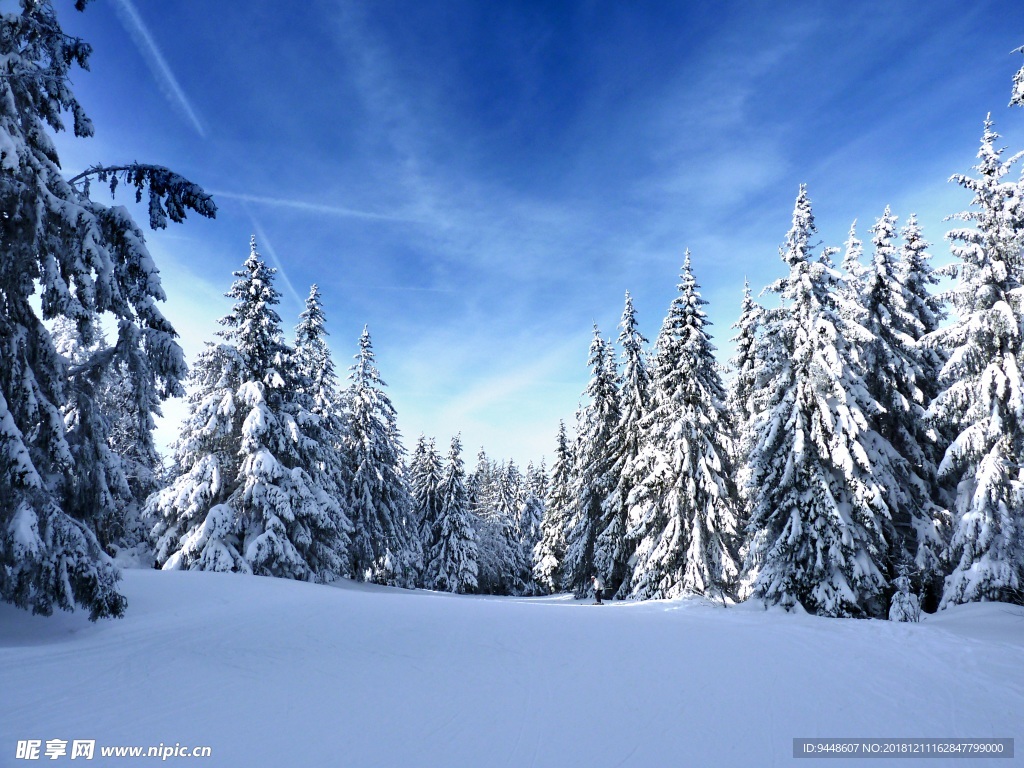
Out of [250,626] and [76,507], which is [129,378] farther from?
[250,626]

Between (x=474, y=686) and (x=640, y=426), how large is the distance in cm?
1950

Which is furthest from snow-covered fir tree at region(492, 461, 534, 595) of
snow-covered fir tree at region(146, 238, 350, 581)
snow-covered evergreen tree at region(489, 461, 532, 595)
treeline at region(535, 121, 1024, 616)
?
snow-covered fir tree at region(146, 238, 350, 581)

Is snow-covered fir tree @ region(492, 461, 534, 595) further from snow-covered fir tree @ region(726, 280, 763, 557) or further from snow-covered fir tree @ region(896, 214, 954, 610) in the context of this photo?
snow-covered fir tree @ region(896, 214, 954, 610)

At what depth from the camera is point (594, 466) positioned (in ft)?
91.7

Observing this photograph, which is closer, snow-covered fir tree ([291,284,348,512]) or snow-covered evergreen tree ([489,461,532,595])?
snow-covered fir tree ([291,284,348,512])

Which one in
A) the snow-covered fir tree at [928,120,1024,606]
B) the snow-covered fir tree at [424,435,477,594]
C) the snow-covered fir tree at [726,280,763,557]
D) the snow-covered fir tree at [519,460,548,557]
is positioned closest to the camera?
the snow-covered fir tree at [928,120,1024,606]

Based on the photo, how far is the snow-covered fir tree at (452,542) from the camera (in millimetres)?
36312

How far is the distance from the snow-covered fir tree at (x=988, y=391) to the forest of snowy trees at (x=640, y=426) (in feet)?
0.23

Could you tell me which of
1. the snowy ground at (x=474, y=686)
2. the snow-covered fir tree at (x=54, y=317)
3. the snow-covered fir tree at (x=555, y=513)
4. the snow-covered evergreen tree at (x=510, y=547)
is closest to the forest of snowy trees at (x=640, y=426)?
the snow-covered fir tree at (x=54, y=317)

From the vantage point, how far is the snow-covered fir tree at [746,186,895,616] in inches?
598

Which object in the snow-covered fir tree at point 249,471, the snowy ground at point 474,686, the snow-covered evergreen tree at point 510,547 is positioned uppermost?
the snow-covered fir tree at point 249,471

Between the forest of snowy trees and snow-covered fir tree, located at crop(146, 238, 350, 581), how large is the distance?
9cm

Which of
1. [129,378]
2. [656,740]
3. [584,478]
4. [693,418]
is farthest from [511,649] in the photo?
[584,478]

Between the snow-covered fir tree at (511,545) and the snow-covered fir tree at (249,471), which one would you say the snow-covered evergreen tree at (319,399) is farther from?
the snow-covered fir tree at (511,545)
